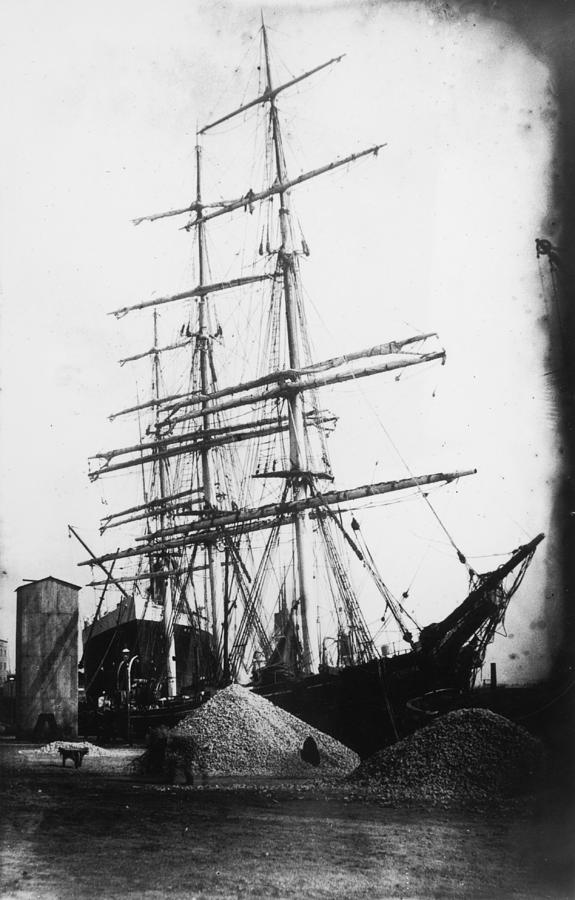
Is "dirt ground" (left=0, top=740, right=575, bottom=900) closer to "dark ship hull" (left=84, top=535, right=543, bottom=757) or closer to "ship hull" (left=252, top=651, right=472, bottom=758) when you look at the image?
"dark ship hull" (left=84, top=535, right=543, bottom=757)

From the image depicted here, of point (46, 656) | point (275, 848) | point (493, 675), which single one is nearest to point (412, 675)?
point (493, 675)

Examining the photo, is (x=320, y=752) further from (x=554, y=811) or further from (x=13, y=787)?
(x=554, y=811)

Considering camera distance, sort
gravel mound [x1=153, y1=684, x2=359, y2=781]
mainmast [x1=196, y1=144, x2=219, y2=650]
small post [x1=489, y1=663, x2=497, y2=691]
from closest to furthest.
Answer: gravel mound [x1=153, y1=684, x2=359, y2=781]
small post [x1=489, y1=663, x2=497, y2=691]
mainmast [x1=196, y1=144, x2=219, y2=650]

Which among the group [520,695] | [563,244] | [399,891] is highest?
[563,244]

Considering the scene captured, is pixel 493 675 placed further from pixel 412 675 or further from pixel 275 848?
pixel 275 848

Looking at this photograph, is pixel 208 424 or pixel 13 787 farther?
pixel 208 424

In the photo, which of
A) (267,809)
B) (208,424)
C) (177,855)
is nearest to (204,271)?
(208,424)

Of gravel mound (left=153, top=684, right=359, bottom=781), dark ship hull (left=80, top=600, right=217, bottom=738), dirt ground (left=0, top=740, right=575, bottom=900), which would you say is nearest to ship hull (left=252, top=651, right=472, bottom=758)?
gravel mound (left=153, top=684, right=359, bottom=781)
